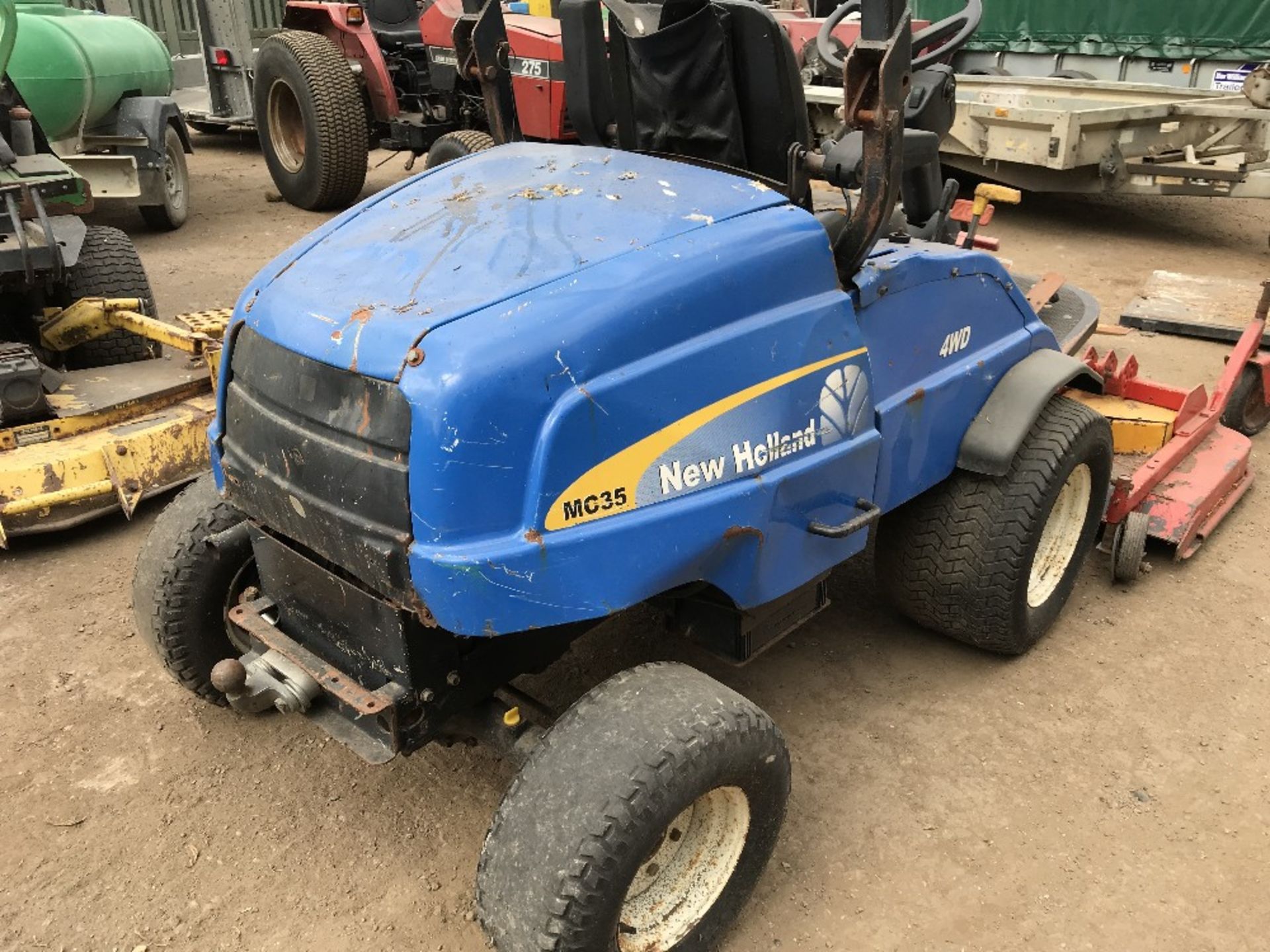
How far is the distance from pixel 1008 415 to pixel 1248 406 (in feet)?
7.78

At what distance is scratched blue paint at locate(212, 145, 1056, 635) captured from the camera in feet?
6.28

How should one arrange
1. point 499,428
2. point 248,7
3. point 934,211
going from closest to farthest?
1. point 499,428
2. point 934,211
3. point 248,7

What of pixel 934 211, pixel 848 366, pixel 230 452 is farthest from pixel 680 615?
pixel 934 211

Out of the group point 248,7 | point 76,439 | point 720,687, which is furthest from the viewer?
point 248,7

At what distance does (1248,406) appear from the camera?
15.3 feet

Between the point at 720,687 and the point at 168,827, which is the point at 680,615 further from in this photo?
the point at 168,827

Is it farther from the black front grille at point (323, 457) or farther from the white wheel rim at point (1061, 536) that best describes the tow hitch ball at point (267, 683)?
the white wheel rim at point (1061, 536)

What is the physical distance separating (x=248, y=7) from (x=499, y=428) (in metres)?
12.0

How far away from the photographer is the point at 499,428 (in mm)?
1888

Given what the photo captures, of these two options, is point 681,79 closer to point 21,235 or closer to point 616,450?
point 616,450

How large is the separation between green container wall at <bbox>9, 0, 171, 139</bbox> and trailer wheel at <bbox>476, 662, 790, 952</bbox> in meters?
5.90

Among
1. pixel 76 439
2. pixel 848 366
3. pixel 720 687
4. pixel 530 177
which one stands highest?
pixel 530 177

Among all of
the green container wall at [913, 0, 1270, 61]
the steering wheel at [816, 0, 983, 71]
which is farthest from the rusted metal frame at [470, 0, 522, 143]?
the green container wall at [913, 0, 1270, 61]

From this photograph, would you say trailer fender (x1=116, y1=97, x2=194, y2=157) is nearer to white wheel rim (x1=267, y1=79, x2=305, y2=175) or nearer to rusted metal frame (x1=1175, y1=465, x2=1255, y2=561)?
white wheel rim (x1=267, y1=79, x2=305, y2=175)
